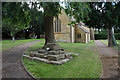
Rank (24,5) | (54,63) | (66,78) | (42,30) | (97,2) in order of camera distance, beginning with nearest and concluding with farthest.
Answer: (66,78) < (24,5) < (54,63) < (97,2) < (42,30)

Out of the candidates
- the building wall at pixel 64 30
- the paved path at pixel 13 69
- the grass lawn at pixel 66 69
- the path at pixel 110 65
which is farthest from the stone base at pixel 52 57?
the building wall at pixel 64 30

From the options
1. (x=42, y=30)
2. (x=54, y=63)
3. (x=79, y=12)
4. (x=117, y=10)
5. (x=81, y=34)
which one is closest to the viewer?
(x=54, y=63)

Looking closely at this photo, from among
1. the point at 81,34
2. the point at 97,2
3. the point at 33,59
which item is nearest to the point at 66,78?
Result: the point at 33,59

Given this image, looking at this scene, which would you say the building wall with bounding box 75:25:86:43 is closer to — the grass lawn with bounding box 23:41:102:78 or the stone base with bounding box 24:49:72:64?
the stone base with bounding box 24:49:72:64

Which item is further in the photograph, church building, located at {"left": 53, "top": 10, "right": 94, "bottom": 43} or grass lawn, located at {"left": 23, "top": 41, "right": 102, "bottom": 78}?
church building, located at {"left": 53, "top": 10, "right": 94, "bottom": 43}

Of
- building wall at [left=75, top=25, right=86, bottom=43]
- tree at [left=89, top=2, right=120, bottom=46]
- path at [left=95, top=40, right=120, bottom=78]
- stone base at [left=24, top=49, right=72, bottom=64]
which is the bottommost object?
path at [left=95, top=40, right=120, bottom=78]

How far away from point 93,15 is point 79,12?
6.96 metres

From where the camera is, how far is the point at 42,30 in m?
37.2

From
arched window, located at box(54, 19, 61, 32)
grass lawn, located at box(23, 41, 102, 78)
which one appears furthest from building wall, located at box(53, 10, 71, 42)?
grass lawn, located at box(23, 41, 102, 78)

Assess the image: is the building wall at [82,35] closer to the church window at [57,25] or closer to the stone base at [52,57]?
the church window at [57,25]

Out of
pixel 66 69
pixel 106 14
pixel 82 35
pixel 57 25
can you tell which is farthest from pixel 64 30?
pixel 66 69

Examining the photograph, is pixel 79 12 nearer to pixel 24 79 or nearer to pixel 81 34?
pixel 24 79

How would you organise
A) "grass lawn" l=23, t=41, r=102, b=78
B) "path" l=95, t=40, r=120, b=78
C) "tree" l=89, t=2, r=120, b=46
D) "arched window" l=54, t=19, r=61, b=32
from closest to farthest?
"grass lawn" l=23, t=41, r=102, b=78, "path" l=95, t=40, r=120, b=78, "tree" l=89, t=2, r=120, b=46, "arched window" l=54, t=19, r=61, b=32

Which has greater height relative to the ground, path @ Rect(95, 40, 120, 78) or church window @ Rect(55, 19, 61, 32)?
church window @ Rect(55, 19, 61, 32)
